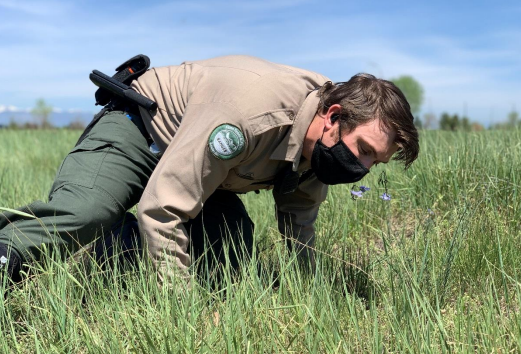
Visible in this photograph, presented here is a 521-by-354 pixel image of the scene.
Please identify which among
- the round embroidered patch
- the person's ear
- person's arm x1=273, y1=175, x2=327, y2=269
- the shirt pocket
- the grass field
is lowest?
the grass field

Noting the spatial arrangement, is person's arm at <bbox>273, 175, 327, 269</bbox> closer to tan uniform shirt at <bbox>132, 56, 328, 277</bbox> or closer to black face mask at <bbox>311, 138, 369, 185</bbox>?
tan uniform shirt at <bbox>132, 56, 328, 277</bbox>

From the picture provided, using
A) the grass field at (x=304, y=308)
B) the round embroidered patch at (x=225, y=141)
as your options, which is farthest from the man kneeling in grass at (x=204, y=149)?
the grass field at (x=304, y=308)

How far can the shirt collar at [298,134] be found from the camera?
7.46 feet

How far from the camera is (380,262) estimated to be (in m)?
2.32

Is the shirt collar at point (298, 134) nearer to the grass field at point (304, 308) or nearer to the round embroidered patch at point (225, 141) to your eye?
the round embroidered patch at point (225, 141)

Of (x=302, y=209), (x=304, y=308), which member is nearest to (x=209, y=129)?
(x=304, y=308)

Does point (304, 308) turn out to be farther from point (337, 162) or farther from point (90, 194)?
point (90, 194)

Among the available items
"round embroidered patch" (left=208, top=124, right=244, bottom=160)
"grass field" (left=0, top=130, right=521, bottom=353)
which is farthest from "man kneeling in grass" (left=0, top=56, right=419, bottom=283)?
"grass field" (left=0, top=130, right=521, bottom=353)

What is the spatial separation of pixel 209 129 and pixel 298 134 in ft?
1.32

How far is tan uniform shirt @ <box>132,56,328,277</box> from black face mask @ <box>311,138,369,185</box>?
0.08 metres

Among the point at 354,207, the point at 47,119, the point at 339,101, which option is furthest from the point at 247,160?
the point at 47,119

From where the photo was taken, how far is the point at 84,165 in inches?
95.3

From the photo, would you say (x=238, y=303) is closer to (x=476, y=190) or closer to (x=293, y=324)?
(x=293, y=324)

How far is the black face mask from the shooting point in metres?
2.24
